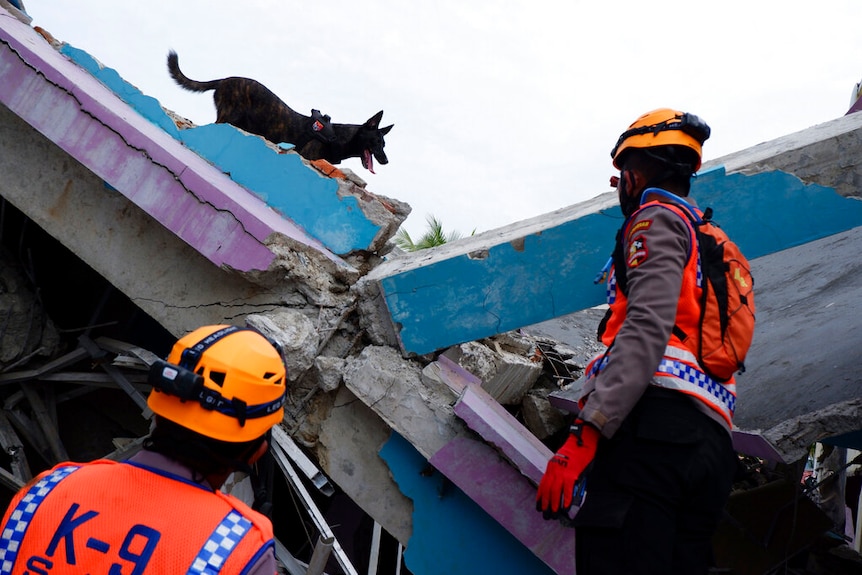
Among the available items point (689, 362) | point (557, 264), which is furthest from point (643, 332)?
point (557, 264)

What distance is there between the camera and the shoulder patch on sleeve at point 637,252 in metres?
2.24

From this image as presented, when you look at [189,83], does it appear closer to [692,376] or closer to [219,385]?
[692,376]

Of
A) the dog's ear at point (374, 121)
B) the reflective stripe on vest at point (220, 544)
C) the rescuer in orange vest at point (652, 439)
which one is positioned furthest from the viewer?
the dog's ear at point (374, 121)

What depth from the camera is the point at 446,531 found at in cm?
310

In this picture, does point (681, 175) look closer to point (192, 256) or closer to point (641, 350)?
point (641, 350)

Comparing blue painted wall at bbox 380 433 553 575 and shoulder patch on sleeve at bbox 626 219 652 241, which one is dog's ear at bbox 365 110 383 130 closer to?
blue painted wall at bbox 380 433 553 575

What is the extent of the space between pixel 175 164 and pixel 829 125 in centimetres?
280

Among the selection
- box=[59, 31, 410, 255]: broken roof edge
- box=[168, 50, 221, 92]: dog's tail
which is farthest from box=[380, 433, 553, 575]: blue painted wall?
box=[168, 50, 221, 92]: dog's tail

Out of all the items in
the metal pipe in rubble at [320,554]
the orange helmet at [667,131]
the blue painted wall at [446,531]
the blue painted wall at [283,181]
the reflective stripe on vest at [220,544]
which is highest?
the orange helmet at [667,131]

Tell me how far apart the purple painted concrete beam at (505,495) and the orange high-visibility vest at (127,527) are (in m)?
1.64

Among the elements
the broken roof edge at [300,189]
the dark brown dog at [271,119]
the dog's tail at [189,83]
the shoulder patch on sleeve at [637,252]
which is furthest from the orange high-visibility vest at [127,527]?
the dog's tail at [189,83]

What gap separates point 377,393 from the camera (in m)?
3.12

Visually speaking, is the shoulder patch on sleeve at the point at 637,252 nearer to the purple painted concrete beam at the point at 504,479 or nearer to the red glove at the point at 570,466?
the red glove at the point at 570,466

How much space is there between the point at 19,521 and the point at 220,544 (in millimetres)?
385
